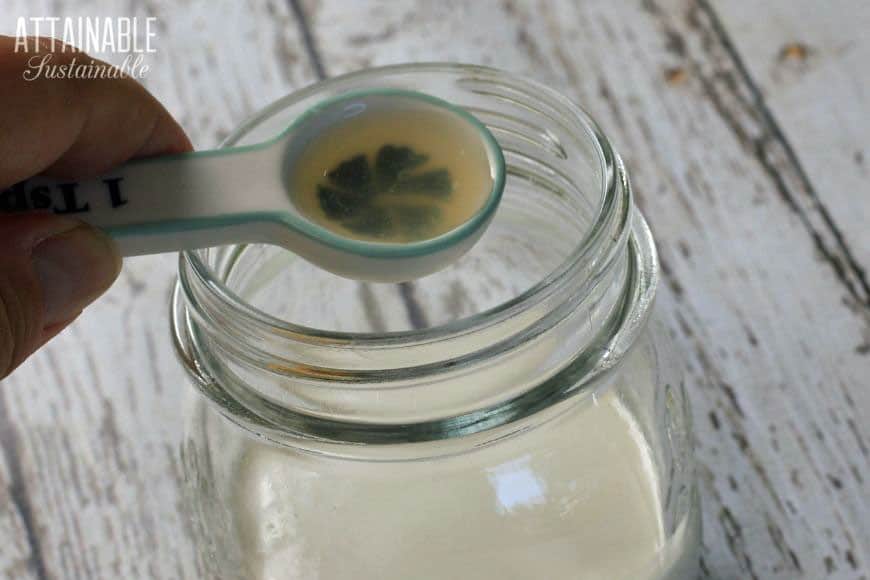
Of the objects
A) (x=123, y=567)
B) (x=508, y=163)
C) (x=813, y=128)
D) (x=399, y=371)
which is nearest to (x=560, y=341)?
(x=399, y=371)

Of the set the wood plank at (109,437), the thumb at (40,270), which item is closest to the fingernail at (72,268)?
the thumb at (40,270)

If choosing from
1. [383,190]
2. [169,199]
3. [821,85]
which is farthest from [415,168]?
[821,85]

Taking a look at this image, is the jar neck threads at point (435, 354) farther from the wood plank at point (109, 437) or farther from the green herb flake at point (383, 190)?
the wood plank at point (109, 437)

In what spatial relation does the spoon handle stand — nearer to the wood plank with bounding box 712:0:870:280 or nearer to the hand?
the hand

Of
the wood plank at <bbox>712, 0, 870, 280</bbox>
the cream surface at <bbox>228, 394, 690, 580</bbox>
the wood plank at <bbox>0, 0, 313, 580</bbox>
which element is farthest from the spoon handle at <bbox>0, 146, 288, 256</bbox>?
the wood plank at <bbox>712, 0, 870, 280</bbox>

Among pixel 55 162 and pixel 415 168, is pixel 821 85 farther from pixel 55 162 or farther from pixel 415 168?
pixel 55 162

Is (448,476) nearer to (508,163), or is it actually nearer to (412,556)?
(412,556)
